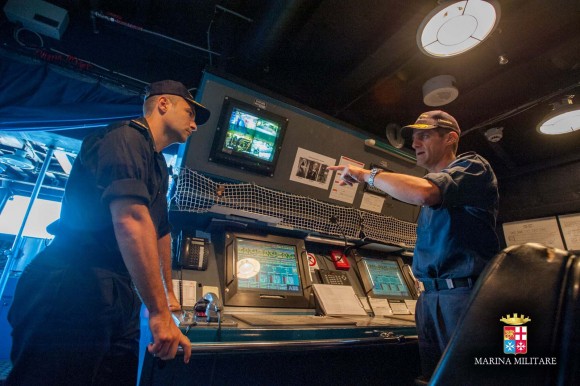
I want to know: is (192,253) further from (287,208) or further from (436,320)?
(436,320)

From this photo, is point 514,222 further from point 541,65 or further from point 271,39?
point 271,39

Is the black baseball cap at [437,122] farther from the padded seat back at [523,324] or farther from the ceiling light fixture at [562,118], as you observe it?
the ceiling light fixture at [562,118]

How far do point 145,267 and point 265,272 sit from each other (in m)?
1.33

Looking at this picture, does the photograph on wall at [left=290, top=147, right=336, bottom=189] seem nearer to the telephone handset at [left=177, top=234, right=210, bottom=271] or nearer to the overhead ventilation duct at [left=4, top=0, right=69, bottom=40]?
the telephone handset at [left=177, top=234, right=210, bottom=271]

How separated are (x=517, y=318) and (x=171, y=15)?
12.2 ft

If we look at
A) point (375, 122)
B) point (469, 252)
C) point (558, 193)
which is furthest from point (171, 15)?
point (558, 193)

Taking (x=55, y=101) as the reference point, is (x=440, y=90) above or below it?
above

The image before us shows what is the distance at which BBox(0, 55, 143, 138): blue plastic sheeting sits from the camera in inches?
94.7

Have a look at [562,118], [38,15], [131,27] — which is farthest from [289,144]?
[562,118]

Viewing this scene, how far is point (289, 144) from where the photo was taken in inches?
110

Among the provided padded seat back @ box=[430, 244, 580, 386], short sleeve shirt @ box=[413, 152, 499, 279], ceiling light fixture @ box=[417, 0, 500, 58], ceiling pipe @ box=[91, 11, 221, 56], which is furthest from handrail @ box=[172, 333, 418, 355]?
ceiling pipe @ box=[91, 11, 221, 56]

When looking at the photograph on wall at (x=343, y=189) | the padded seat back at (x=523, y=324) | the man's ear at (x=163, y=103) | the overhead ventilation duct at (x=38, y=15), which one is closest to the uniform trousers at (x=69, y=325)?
the man's ear at (x=163, y=103)

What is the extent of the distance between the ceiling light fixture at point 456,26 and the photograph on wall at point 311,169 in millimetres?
1407

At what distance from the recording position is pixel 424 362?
5.65 feet
